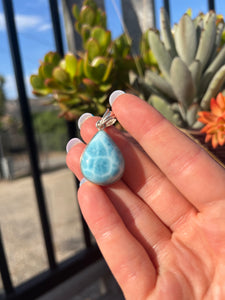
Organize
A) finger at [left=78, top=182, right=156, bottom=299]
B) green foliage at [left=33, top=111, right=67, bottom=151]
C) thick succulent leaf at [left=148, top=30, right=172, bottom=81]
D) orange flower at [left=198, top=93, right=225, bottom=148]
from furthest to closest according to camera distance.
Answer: green foliage at [left=33, top=111, right=67, bottom=151], thick succulent leaf at [left=148, top=30, right=172, bottom=81], orange flower at [left=198, top=93, right=225, bottom=148], finger at [left=78, top=182, right=156, bottom=299]

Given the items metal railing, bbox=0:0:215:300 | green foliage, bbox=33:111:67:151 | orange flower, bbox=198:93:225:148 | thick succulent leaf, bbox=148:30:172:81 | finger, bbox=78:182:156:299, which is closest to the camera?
finger, bbox=78:182:156:299

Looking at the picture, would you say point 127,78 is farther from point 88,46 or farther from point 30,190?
point 30,190

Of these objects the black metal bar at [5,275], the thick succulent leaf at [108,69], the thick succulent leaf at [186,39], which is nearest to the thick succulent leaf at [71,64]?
the thick succulent leaf at [108,69]

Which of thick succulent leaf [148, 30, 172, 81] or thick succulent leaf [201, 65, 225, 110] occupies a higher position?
thick succulent leaf [148, 30, 172, 81]

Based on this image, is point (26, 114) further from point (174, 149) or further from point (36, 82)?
point (174, 149)

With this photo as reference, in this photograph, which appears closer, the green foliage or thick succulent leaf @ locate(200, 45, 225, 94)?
thick succulent leaf @ locate(200, 45, 225, 94)

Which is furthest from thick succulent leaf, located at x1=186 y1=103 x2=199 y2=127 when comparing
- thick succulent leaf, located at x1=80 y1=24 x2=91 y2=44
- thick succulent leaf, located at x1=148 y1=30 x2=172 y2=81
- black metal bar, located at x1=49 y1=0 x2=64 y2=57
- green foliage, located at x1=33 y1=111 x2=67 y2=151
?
green foliage, located at x1=33 y1=111 x2=67 y2=151

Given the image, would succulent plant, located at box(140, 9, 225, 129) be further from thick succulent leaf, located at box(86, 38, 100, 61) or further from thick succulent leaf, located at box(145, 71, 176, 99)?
thick succulent leaf, located at box(86, 38, 100, 61)
